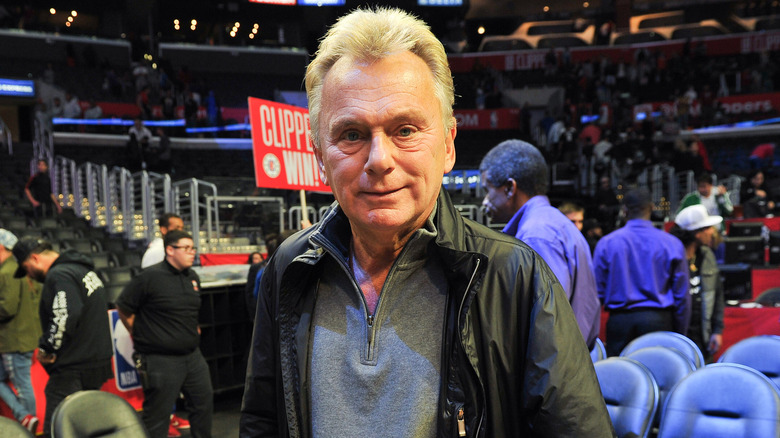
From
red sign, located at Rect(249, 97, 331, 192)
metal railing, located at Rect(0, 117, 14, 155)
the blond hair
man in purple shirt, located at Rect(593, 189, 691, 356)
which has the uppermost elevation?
metal railing, located at Rect(0, 117, 14, 155)

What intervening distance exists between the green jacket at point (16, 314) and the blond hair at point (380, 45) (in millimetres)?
5566

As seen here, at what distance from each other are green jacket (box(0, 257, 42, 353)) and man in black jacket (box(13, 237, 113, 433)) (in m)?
0.84

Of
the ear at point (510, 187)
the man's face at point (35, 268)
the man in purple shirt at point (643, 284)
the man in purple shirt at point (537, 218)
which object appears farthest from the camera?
the man's face at point (35, 268)

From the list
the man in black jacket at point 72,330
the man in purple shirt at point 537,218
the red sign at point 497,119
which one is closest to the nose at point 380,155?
the man in purple shirt at point 537,218

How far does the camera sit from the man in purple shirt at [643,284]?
4.43m

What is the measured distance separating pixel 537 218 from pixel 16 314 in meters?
4.97

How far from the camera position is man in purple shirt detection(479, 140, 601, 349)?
2.80 meters

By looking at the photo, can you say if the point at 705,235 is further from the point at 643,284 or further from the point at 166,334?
the point at 166,334

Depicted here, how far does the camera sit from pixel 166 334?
16.0ft

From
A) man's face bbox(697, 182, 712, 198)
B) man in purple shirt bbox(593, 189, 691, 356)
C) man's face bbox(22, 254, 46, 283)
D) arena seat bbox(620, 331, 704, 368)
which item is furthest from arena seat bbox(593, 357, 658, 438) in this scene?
man's face bbox(697, 182, 712, 198)

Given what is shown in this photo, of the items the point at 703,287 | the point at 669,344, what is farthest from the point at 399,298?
the point at 703,287

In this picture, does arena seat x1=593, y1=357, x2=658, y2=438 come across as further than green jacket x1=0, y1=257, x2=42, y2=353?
No

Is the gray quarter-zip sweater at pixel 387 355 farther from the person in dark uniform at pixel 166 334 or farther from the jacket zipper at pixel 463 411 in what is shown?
the person in dark uniform at pixel 166 334

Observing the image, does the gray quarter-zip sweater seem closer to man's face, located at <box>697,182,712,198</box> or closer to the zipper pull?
the zipper pull
